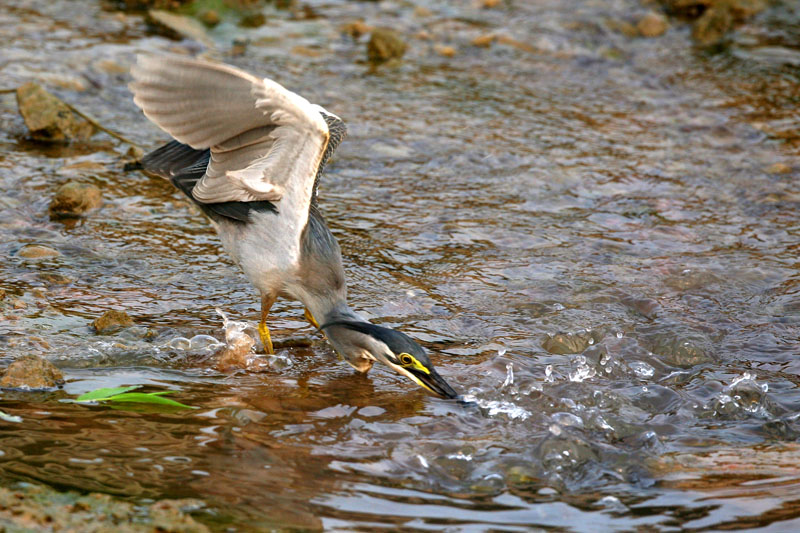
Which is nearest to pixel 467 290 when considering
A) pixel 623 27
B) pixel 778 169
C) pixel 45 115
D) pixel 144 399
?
pixel 144 399

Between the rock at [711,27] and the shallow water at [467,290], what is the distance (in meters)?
0.29

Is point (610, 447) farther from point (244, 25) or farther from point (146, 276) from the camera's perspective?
point (244, 25)

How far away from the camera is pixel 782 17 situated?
10.5m

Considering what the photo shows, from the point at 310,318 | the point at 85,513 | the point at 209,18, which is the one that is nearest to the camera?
the point at 85,513

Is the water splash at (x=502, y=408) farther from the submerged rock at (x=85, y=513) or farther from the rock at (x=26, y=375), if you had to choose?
the rock at (x=26, y=375)

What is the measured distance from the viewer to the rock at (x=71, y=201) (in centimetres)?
618

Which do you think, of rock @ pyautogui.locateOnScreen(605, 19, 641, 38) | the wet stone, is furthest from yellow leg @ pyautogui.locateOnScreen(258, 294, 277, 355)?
rock @ pyautogui.locateOnScreen(605, 19, 641, 38)

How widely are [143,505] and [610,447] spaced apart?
6.27 feet

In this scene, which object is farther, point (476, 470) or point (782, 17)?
point (782, 17)

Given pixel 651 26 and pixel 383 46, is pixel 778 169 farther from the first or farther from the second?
pixel 383 46

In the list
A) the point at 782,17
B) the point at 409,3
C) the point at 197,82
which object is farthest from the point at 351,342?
the point at 782,17

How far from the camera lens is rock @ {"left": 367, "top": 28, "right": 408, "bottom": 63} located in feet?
30.3

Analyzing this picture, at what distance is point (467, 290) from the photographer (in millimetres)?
5719

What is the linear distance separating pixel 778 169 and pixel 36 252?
5.23m
